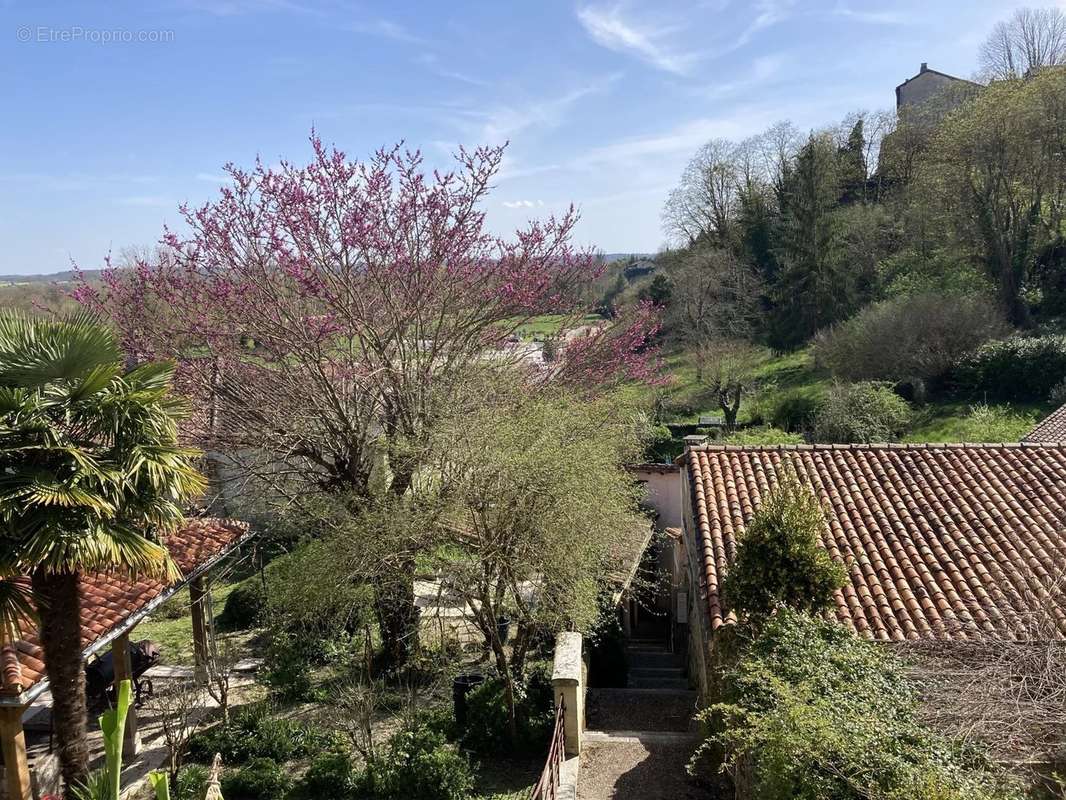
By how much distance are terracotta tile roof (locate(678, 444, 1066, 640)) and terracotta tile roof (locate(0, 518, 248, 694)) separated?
7585mm

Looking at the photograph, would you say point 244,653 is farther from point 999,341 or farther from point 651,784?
point 999,341

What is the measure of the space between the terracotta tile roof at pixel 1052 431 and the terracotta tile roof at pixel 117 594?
18.2m

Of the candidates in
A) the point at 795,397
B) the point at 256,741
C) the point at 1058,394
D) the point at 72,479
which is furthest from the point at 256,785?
the point at 1058,394

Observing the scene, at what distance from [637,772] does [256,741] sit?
5410mm

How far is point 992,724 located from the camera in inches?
243

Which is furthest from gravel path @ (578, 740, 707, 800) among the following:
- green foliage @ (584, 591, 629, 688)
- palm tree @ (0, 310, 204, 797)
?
palm tree @ (0, 310, 204, 797)

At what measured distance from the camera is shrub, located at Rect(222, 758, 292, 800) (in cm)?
942

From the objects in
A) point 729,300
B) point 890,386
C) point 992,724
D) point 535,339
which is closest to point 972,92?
point 729,300

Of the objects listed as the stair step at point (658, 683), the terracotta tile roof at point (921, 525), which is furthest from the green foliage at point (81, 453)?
the stair step at point (658, 683)

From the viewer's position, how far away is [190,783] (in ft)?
30.8

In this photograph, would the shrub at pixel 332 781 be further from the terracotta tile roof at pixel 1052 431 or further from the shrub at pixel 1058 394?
the shrub at pixel 1058 394

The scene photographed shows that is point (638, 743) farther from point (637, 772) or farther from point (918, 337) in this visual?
point (918, 337)

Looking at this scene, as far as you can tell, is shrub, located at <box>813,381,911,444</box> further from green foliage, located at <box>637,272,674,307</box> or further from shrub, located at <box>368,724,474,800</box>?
shrub, located at <box>368,724,474,800</box>

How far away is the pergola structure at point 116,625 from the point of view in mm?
7699
